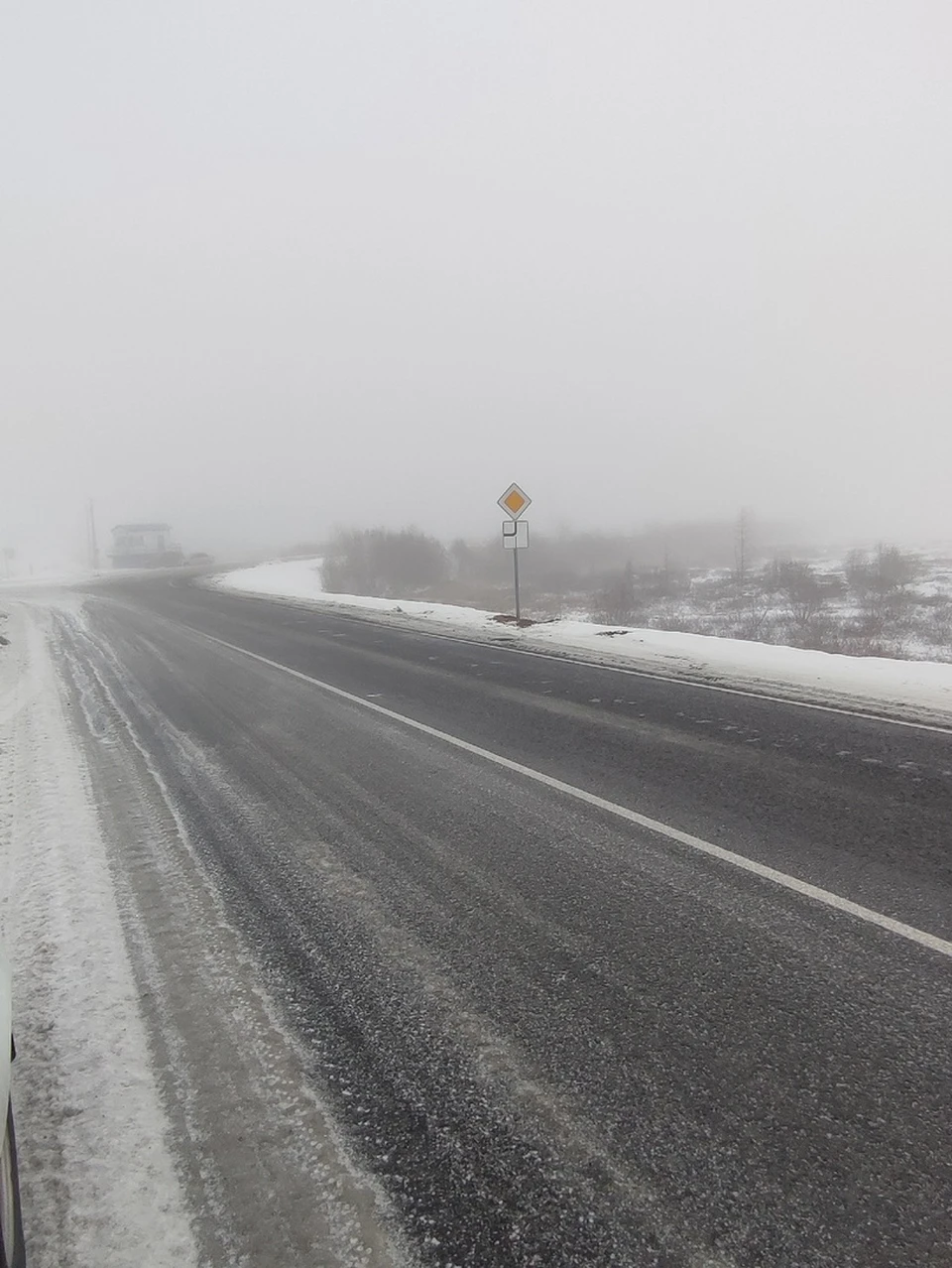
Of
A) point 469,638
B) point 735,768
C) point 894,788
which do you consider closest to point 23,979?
point 735,768

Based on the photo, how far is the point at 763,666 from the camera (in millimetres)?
9766

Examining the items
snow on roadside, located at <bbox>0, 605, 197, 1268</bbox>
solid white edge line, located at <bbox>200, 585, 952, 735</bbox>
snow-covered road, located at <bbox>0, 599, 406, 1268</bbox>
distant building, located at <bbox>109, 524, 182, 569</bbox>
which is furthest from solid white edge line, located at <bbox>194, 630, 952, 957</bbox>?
distant building, located at <bbox>109, 524, 182, 569</bbox>

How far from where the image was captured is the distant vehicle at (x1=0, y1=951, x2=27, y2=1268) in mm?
1625

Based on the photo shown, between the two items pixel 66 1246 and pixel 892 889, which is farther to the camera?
pixel 892 889

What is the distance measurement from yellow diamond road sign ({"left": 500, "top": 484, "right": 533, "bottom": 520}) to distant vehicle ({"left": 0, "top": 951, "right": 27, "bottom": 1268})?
15213 millimetres

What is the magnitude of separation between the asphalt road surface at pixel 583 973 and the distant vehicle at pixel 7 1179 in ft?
1.72

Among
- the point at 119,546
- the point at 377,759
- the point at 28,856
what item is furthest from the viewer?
the point at 119,546

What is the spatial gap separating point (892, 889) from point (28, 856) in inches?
198

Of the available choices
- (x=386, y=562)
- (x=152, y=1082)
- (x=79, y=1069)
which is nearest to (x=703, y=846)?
(x=152, y=1082)

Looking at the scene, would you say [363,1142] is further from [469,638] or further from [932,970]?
[469,638]

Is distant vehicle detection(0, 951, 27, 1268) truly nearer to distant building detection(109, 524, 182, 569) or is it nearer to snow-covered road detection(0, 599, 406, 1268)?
snow-covered road detection(0, 599, 406, 1268)

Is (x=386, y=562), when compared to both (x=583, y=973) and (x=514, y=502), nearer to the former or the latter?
(x=514, y=502)

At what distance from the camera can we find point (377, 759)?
638 cm

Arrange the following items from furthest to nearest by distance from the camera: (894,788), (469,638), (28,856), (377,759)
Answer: (469,638), (377,759), (894,788), (28,856)
